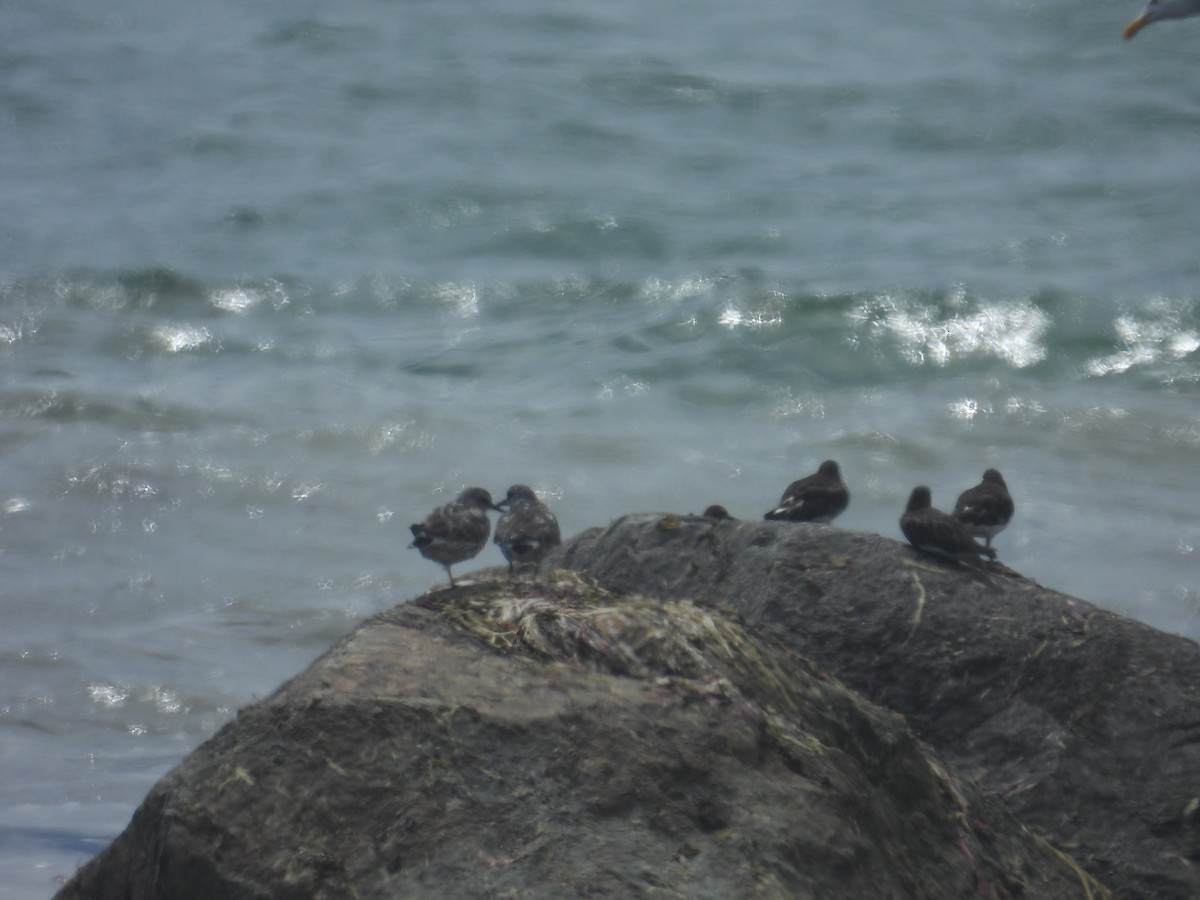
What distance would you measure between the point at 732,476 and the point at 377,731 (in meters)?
12.3

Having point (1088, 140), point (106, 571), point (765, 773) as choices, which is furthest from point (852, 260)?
point (765, 773)

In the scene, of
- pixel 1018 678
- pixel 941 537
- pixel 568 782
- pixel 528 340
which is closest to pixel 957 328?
pixel 528 340

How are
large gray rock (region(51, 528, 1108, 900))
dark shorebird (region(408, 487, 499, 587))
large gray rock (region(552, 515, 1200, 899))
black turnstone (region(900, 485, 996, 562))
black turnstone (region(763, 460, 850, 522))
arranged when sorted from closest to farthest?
1. large gray rock (region(51, 528, 1108, 900))
2. large gray rock (region(552, 515, 1200, 899))
3. black turnstone (region(900, 485, 996, 562))
4. black turnstone (region(763, 460, 850, 522))
5. dark shorebird (region(408, 487, 499, 587))

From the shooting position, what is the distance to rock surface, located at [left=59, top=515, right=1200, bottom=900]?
493 cm

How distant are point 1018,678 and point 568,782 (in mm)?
2747

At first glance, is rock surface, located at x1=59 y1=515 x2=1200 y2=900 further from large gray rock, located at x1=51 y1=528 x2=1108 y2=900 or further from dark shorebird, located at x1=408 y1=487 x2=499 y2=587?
dark shorebird, located at x1=408 y1=487 x2=499 y2=587

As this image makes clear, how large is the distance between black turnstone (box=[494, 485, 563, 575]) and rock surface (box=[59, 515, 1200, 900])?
1.92 m

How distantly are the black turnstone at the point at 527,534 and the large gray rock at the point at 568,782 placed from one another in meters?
3.04

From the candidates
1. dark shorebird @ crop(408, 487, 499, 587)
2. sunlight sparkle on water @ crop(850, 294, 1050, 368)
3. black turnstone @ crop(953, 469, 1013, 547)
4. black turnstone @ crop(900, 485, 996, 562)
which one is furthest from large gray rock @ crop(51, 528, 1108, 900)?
sunlight sparkle on water @ crop(850, 294, 1050, 368)

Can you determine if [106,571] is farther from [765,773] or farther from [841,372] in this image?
[765,773]

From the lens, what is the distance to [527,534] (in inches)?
388

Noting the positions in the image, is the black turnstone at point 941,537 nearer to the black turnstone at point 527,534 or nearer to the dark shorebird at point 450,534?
the black turnstone at point 527,534

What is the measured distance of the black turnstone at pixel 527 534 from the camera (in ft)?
32.0

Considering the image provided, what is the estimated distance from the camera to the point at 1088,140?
2736cm
